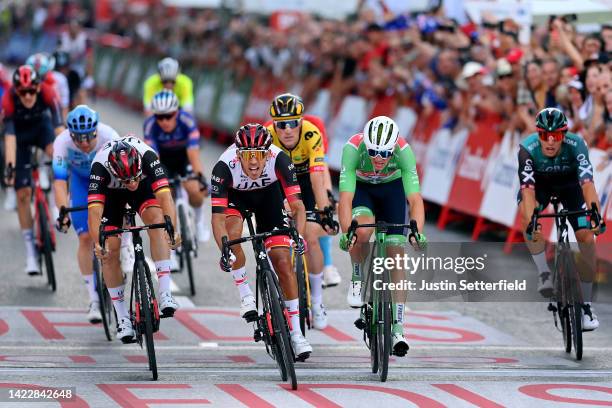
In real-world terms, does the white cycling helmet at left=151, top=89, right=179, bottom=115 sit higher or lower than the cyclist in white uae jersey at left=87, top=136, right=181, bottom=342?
higher

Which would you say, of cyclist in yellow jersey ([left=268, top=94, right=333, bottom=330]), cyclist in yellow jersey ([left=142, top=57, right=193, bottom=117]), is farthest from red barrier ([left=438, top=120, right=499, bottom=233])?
cyclist in yellow jersey ([left=268, top=94, right=333, bottom=330])

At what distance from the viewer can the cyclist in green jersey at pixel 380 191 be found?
35.1 feet

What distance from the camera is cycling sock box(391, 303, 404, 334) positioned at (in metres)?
10.6

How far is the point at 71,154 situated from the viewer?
12555 millimetres

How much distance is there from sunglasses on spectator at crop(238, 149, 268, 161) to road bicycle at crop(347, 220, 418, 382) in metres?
0.86

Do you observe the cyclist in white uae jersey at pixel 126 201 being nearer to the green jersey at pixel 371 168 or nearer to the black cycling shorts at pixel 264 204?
the black cycling shorts at pixel 264 204

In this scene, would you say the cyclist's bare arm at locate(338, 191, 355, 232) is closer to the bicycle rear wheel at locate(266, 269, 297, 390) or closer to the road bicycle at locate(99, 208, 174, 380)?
the bicycle rear wheel at locate(266, 269, 297, 390)

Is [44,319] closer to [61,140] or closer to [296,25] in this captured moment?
[61,140]

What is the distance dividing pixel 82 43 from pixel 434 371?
19636mm

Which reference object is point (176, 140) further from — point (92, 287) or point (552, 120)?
point (552, 120)

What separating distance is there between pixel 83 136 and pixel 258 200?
1911 millimetres

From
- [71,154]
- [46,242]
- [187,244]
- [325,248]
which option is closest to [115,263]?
[71,154]

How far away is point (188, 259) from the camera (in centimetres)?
1459

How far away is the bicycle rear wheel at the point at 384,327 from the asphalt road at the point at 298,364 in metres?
0.15
